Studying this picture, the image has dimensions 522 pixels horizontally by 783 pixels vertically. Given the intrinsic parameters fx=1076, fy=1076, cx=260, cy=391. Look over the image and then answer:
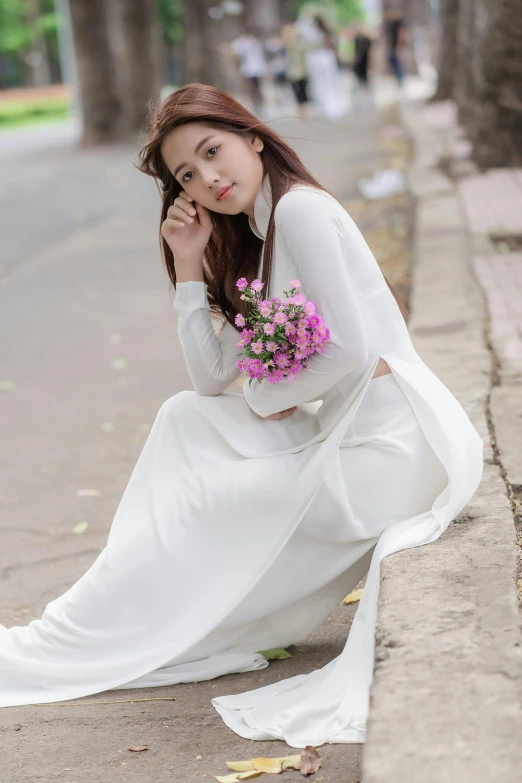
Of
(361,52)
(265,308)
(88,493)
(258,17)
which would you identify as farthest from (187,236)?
(258,17)

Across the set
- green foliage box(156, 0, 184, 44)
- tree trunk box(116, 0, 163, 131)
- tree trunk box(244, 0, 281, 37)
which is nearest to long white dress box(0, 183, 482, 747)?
tree trunk box(116, 0, 163, 131)

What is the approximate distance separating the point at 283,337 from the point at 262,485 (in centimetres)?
39

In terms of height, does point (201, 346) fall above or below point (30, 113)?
above

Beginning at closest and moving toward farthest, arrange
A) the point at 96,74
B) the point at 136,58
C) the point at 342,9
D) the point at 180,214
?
the point at 180,214 < the point at 96,74 < the point at 136,58 < the point at 342,9

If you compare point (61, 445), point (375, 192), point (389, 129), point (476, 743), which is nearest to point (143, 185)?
point (375, 192)

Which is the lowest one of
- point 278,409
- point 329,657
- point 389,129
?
point 389,129

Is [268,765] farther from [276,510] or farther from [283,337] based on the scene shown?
[283,337]

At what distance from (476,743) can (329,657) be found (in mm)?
1189

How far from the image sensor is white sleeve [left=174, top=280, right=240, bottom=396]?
3021 millimetres

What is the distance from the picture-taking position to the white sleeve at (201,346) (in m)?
3.02

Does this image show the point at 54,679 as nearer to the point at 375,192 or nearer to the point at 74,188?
the point at 375,192

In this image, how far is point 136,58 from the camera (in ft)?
67.9

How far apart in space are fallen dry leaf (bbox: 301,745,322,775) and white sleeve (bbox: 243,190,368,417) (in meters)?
0.86

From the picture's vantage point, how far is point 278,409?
2812 millimetres
